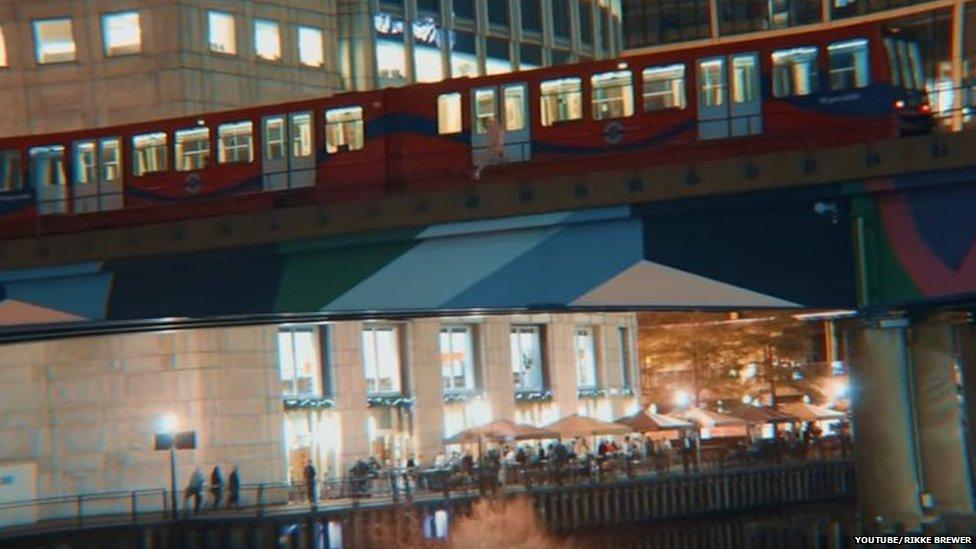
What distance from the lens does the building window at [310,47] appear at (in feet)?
267

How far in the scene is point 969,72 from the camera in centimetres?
10569

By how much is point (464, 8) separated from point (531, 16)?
5.60 m

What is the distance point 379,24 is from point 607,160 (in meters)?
35.8

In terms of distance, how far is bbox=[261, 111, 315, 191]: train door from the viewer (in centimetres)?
5578

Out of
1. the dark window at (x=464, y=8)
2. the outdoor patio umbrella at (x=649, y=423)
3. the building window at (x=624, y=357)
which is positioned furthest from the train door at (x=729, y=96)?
the building window at (x=624, y=357)

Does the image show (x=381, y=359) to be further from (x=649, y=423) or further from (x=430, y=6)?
(x=430, y=6)

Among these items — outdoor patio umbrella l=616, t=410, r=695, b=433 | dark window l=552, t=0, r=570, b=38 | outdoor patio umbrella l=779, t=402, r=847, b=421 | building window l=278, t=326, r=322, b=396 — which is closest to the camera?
outdoor patio umbrella l=616, t=410, r=695, b=433

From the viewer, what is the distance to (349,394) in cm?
7962

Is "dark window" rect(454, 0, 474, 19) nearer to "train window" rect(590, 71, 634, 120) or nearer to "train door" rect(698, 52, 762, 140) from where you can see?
"train window" rect(590, 71, 634, 120)

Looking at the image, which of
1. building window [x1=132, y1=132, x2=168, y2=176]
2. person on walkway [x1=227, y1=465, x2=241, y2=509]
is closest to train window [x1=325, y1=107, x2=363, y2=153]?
building window [x1=132, y1=132, x2=168, y2=176]

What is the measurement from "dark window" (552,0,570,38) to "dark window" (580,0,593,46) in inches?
57.6

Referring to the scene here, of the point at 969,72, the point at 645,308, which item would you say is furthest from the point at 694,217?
the point at 969,72

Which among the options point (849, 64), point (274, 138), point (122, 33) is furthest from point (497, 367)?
point (849, 64)

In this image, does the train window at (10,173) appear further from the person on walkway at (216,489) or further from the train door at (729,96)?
the train door at (729,96)
